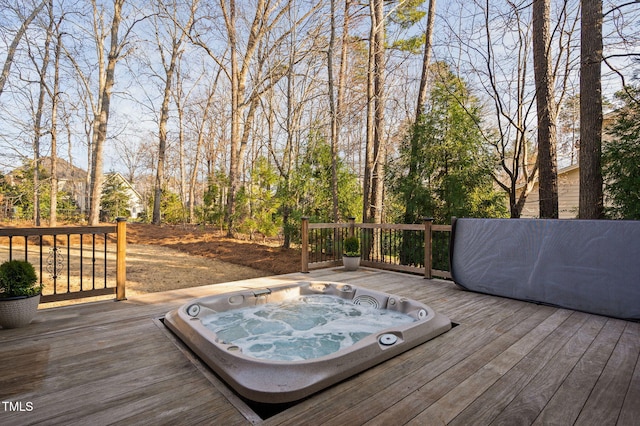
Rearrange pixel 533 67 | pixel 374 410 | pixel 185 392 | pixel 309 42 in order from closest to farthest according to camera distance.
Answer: pixel 374 410, pixel 185 392, pixel 533 67, pixel 309 42

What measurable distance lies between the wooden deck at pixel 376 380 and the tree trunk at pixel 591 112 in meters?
2.29

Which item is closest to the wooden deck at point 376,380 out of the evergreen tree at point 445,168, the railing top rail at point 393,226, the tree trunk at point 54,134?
the railing top rail at point 393,226

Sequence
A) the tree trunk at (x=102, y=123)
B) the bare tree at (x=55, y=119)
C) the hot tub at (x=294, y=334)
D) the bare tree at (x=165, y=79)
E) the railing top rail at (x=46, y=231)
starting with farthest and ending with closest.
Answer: the bare tree at (x=165, y=79) < the tree trunk at (x=102, y=123) < the bare tree at (x=55, y=119) < the railing top rail at (x=46, y=231) < the hot tub at (x=294, y=334)

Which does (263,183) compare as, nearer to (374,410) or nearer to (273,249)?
(273,249)

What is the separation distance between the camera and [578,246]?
3189 mm

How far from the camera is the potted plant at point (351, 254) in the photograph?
5418 mm

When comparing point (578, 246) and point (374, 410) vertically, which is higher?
point (578, 246)

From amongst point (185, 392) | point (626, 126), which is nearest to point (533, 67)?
point (626, 126)

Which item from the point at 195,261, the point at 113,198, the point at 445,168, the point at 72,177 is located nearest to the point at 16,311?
the point at 195,261

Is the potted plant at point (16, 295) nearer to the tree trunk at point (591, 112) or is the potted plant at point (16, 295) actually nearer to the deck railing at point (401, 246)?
the deck railing at point (401, 246)

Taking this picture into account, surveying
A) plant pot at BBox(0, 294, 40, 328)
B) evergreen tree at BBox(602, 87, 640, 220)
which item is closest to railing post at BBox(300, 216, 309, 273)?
plant pot at BBox(0, 294, 40, 328)

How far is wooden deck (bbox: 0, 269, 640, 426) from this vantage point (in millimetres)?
1515

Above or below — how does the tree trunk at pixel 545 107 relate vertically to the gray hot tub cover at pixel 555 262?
above

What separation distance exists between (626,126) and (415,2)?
5.24m
